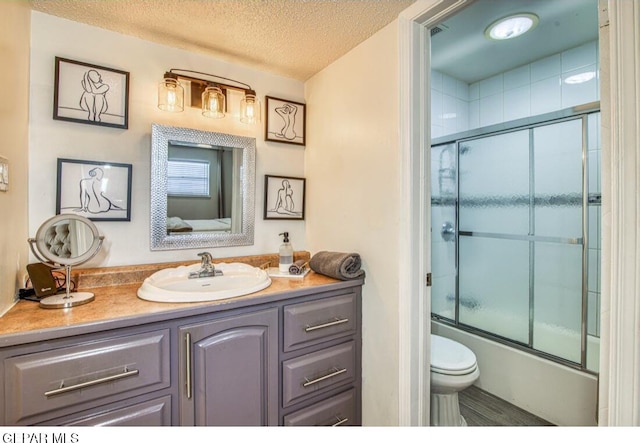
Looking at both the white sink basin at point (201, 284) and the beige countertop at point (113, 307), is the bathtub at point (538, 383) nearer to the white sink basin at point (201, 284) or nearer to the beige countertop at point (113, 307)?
the beige countertop at point (113, 307)

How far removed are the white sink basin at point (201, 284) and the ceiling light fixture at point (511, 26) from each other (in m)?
1.91

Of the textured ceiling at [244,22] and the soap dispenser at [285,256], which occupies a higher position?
the textured ceiling at [244,22]

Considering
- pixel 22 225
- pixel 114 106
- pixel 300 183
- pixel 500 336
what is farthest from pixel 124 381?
pixel 500 336

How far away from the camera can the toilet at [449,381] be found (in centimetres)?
149

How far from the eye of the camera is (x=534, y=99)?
2188 millimetres

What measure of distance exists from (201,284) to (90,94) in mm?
Answer: 998

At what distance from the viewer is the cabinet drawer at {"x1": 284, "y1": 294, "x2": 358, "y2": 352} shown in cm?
130

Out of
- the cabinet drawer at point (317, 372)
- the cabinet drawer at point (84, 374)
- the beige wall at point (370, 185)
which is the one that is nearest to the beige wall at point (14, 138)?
the cabinet drawer at point (84, 374)

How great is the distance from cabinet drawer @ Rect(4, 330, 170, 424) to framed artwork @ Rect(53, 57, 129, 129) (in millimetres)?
1003

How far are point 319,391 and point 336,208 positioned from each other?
922mm

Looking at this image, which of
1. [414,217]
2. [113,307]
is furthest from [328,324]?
[113,307]

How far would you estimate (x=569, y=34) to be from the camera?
1838 mm

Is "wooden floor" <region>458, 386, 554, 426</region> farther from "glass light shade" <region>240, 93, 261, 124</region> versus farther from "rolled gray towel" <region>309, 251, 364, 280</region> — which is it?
"glass light shade" <region>240, 93, 261, 124</region>

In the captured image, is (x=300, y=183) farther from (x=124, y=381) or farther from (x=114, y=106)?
(x=124, y=381)
